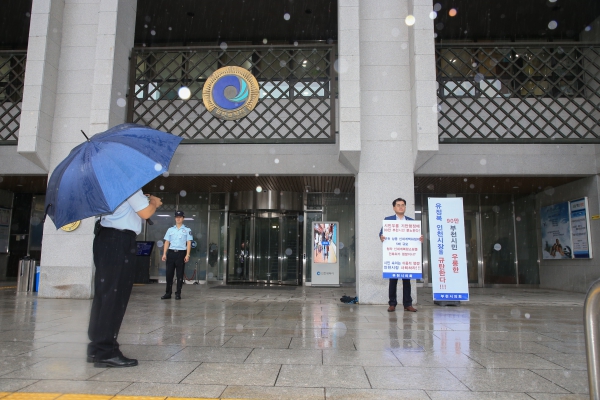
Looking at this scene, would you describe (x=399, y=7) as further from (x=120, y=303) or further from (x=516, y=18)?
(x=120, y=303)

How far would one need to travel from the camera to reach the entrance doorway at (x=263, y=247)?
47.3 feet

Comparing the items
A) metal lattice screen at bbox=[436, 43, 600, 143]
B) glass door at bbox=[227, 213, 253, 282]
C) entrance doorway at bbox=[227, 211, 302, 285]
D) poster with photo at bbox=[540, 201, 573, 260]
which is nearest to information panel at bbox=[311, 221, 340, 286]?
entrance doorway at bbox=[227, 211, 302, 285]

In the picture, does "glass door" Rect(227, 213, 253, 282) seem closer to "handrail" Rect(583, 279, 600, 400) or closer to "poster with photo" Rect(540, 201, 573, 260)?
"poster with photo" Rect(540, 201, 573, 260)

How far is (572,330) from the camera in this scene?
525 centimetres

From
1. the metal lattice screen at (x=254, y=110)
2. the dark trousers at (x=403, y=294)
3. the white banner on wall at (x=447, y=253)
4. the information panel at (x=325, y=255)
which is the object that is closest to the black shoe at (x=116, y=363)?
the dark trousers at (x=403, y=294)

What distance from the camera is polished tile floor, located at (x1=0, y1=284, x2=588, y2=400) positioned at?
9.37ft

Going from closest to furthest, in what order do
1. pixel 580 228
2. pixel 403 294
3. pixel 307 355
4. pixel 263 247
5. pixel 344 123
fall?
pixel 307 355 → pixel 403 294 → pixel 344 123 → pixel 580 228 → pixel 263 247

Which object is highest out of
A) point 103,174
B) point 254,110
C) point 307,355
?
point 254,110

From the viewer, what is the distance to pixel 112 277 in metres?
3.38

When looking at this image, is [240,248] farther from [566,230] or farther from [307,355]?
[307,355]

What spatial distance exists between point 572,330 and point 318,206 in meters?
9.67

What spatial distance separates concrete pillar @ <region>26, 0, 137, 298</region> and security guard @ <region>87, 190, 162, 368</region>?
6.11 m

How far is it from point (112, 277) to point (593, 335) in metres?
3.15

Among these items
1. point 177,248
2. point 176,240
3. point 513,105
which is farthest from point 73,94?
point 513,105
